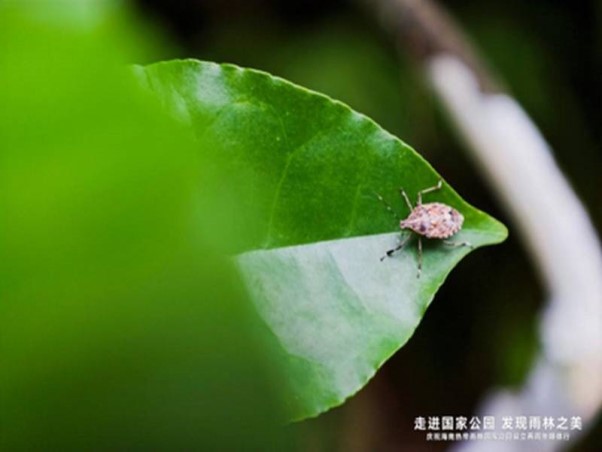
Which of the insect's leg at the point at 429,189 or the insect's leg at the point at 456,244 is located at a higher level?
the insect's leg at the point at 429,189

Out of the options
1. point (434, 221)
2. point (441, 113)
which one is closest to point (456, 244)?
point (434, 221)

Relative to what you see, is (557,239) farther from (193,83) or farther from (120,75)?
(120,75)

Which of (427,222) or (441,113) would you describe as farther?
(441,113)

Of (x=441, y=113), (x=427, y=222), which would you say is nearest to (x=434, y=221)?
(x=427, y=222)

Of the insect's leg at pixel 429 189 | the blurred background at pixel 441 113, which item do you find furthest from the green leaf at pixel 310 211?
the blurred background at pixel 441 113

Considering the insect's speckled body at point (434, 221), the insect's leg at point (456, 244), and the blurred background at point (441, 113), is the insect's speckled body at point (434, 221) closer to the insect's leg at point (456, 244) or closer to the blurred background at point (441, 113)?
the insect's leg at point (456, 244)

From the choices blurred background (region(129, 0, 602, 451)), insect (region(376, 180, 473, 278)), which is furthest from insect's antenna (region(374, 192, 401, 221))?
blurred background (region(129, 0, 602, 451))

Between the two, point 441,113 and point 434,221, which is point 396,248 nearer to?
point 434,221
